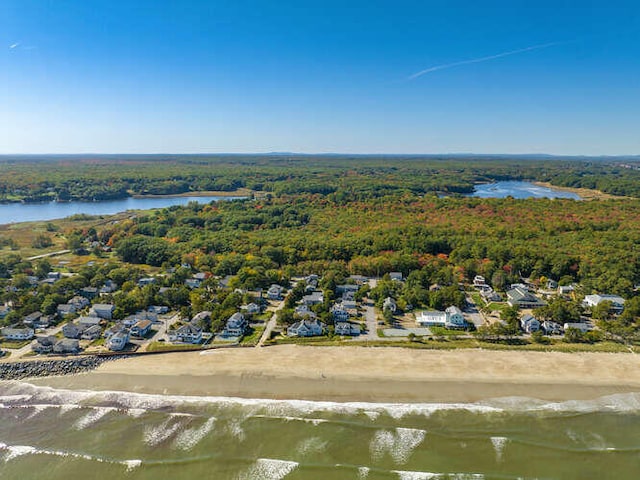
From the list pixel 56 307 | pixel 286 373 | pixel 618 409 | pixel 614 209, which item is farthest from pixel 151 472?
pixel 614 209

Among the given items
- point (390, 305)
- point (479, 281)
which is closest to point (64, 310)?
point (390, 305)

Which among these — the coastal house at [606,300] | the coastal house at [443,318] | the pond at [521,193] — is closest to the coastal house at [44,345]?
the coastal house at [443,318]

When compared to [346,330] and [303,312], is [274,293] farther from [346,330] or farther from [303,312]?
[346,330]

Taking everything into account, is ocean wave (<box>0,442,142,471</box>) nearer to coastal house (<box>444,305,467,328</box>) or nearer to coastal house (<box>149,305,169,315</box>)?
coastal house (<box>149,305,169,315</box>)

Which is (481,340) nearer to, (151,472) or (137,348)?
(151,472)

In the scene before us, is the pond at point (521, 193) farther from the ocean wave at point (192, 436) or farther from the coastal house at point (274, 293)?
the ocean wave at point (192, 436)

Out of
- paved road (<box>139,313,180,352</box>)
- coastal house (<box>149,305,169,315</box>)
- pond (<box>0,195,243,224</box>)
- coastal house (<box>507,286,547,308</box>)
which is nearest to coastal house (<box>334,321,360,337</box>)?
paved road (<box>139,313,180,352</box>)
